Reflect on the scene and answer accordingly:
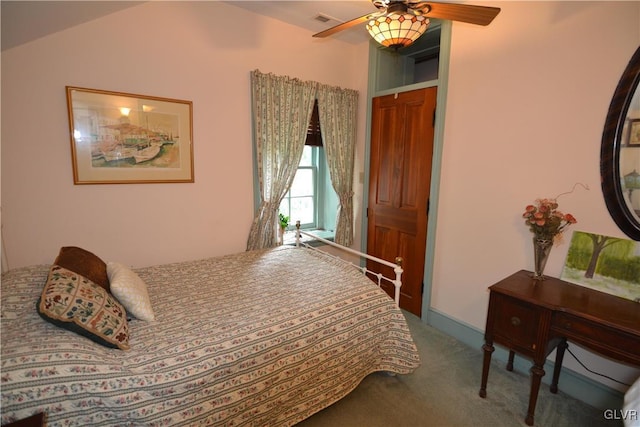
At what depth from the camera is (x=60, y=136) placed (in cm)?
213

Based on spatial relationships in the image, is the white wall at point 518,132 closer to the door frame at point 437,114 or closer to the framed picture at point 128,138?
the door frame at point 437,114

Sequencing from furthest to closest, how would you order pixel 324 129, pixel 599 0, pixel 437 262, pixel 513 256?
pixel 324 129
pixel 437 262
pixel 513 256
pixel 599 0

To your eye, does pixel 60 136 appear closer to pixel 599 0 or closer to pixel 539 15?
pixel 539 15

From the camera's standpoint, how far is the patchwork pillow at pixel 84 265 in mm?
1644

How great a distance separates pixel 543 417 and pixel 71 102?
144 inches

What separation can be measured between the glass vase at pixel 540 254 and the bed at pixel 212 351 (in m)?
0.97

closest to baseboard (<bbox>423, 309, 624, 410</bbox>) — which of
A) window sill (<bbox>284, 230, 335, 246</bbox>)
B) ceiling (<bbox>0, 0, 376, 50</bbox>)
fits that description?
window sill (<bbox>284, 230, 335, 246</bbox>)

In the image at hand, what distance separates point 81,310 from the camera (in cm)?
134

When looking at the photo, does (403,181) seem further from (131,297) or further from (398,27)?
(131,297)

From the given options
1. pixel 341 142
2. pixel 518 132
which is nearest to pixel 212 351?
pixel 518 132

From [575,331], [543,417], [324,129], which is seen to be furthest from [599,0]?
[543,417]

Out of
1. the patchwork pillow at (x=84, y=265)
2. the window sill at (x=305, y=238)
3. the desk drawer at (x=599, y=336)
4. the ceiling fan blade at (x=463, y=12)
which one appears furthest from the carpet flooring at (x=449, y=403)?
the ceiling fan blade at (x=463, y=12)

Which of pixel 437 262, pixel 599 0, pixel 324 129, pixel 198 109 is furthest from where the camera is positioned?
pixel 324 129

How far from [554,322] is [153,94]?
3.07 meters
